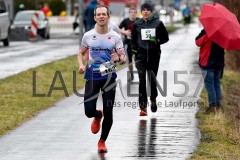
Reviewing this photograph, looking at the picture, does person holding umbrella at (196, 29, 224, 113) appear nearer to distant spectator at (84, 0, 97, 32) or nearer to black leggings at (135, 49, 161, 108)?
black leggings at (135, 49, 161, 108)

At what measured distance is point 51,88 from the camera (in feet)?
60.8

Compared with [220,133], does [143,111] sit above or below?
below

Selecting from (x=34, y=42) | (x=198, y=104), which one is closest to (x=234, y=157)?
(x=198, y=104)

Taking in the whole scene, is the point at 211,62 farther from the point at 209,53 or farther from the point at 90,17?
the point at 90,17

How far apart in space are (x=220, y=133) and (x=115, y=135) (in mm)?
1496

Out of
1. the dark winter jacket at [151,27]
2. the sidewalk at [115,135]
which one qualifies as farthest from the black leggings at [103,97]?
the dark winter jacket at [151,27]

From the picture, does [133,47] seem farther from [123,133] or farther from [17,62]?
[17,62]

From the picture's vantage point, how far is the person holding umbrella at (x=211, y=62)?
14883 mm

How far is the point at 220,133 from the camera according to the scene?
12.6 metres

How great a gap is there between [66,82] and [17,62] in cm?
651

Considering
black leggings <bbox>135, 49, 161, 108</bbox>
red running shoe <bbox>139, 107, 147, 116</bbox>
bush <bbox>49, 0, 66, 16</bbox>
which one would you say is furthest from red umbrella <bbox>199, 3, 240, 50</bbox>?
bush <bbox>49, 0, 66, 16</bbox>

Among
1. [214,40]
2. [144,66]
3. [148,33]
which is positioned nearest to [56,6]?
[144,66]

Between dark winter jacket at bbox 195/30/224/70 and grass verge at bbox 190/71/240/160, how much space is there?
80cm

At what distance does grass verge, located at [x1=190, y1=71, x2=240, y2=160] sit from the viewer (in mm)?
10672
